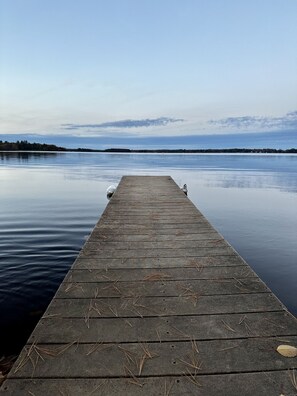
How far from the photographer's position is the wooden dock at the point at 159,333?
185cm

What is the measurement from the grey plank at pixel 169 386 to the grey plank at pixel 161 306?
784 mm

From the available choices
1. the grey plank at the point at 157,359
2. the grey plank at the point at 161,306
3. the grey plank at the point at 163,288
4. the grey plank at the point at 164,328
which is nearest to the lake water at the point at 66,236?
the grey plank at the point at 163,288

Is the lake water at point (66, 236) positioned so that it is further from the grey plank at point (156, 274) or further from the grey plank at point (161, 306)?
the grey plank at point (161, 306)

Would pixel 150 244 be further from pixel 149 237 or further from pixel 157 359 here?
pixel 157 359

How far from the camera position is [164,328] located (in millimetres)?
2445

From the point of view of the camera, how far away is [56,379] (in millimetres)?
1873

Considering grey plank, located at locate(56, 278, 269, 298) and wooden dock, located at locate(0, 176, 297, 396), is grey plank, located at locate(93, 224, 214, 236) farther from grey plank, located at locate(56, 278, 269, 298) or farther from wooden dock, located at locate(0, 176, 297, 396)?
grey plank, located at locate(56, 278, 269, 298)

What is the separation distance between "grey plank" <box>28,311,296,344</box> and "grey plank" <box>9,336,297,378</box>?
0.25ft

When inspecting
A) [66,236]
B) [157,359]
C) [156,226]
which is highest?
[157,359]

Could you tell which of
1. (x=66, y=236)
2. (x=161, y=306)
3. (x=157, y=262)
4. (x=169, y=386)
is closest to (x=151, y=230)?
(x=157, y=262)

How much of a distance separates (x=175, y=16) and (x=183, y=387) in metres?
26.8

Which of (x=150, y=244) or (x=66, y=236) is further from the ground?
(x=150, y=244)

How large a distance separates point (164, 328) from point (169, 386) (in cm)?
63

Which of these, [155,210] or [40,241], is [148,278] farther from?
[40,241]
